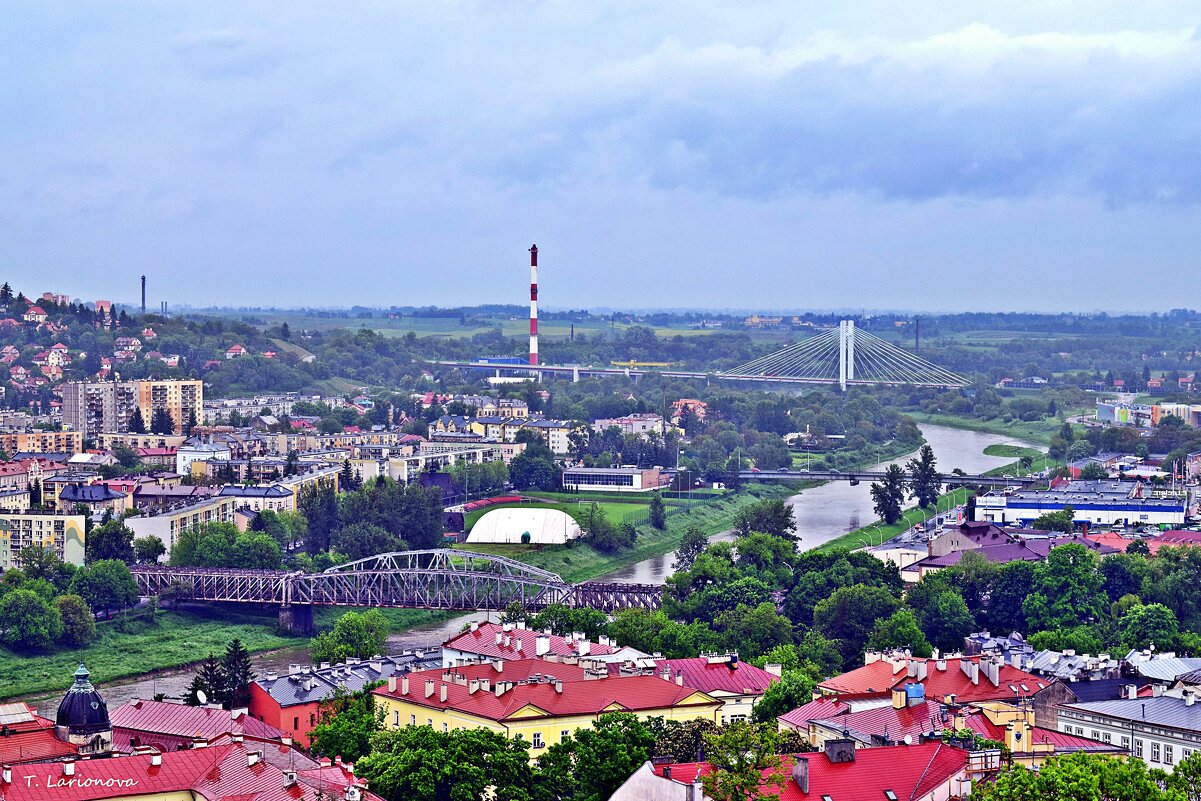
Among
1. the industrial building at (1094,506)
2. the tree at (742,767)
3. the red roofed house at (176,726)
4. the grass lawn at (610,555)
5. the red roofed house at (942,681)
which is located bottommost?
the grass lawn at (610,555)

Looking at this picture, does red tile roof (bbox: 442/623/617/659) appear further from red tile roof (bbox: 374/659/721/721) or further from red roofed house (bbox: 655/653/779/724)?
red tile roof (bbox: 374/659/721/721)

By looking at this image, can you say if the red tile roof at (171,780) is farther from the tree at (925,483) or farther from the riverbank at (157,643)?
the tree at (925,483)

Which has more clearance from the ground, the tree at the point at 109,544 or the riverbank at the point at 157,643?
the tree at the point at 109,544

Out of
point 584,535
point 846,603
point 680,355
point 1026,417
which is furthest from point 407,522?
Answer: point 680,355

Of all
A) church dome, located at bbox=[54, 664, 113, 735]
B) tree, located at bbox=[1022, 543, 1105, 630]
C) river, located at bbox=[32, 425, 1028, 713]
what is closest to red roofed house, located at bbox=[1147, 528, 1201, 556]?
tree, located at bbox=[1022, 543, 1105, 630]

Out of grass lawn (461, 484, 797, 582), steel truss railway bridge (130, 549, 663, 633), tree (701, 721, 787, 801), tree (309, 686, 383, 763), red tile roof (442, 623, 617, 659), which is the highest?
tree (701, 721, 787, 801)

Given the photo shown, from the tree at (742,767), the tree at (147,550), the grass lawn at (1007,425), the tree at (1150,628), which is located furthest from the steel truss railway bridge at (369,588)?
the grass lawn at (1007,425)

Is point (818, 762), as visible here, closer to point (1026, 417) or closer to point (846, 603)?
point (846, 603)
